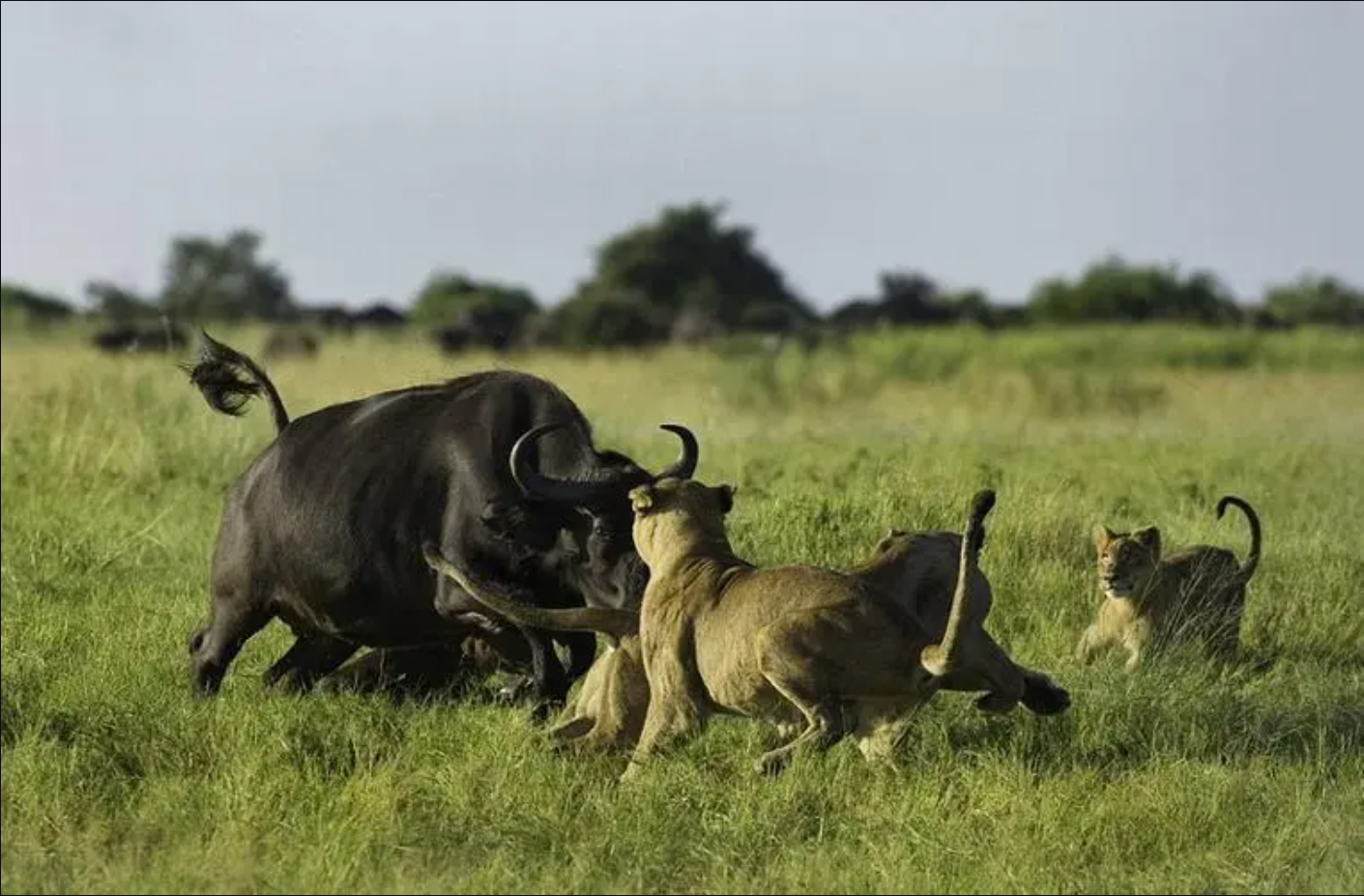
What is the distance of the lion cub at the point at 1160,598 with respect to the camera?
992 cm

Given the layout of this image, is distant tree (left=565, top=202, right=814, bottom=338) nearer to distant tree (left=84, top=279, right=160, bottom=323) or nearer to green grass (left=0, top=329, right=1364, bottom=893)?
distant tree (left=84, top=279, right=160, bottom=323)

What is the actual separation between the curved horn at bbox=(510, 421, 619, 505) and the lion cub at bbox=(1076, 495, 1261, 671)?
9.06ft

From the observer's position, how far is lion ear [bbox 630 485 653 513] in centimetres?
785

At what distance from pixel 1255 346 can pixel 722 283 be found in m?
29.5

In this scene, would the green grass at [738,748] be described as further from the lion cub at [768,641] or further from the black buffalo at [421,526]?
the black buffalo at [421,526]

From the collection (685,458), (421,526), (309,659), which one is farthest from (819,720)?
(309,659)

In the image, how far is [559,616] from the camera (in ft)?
25.7

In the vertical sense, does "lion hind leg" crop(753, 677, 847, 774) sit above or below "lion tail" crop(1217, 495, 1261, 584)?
below

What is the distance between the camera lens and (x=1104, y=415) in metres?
23.8

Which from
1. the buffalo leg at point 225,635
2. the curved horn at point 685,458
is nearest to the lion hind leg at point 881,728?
the curved horn at point 685,458

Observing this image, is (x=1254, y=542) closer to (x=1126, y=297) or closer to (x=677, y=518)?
(x=677, y=518)

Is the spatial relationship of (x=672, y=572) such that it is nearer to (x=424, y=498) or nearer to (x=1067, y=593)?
(x=424, y=498)

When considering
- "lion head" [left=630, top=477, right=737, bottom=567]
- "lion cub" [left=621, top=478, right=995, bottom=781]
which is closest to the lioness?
"lion cub" [left=621, top=478, right=995, bottom=781]

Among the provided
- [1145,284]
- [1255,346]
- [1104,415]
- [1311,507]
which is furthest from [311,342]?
[1145,284]
